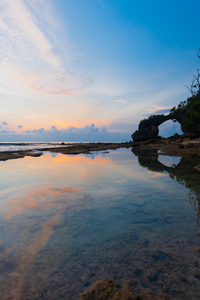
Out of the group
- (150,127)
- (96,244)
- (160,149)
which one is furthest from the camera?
(150,127)

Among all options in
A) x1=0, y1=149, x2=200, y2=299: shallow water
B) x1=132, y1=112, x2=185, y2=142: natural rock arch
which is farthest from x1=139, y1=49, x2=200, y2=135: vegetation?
x1=0, y1=149, x2=200, y2=299: shallow water

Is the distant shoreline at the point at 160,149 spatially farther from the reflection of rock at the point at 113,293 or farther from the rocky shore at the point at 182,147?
the reflection of rock at the point at 113,293

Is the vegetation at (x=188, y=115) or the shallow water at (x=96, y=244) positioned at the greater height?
the vegetation at (x=188, y=115)

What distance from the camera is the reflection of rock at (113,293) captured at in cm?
204

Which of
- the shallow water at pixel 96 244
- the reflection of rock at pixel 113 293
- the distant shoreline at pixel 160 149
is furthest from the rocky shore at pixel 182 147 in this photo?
the reflection of rock at pixel 113 293

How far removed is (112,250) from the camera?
9.57 feet

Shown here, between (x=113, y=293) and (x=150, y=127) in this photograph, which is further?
(x=150, y=127)

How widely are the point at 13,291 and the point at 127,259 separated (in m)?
1.67

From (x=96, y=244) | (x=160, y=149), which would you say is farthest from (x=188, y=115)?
(x=96, y=244)

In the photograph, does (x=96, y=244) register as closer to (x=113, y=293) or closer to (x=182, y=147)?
(x=113, y=293)

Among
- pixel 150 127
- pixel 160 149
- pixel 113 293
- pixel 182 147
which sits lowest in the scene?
pixel 113 293

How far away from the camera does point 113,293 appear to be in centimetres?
210

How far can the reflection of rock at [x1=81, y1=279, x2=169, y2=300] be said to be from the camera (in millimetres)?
2037

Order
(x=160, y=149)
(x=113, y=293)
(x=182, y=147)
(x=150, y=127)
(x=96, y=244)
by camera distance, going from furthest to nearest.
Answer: (x=150, y=127) → (x=160, y=149) → (x=182, y=147) → (x=96, y=244) → (x=113, y=293)
